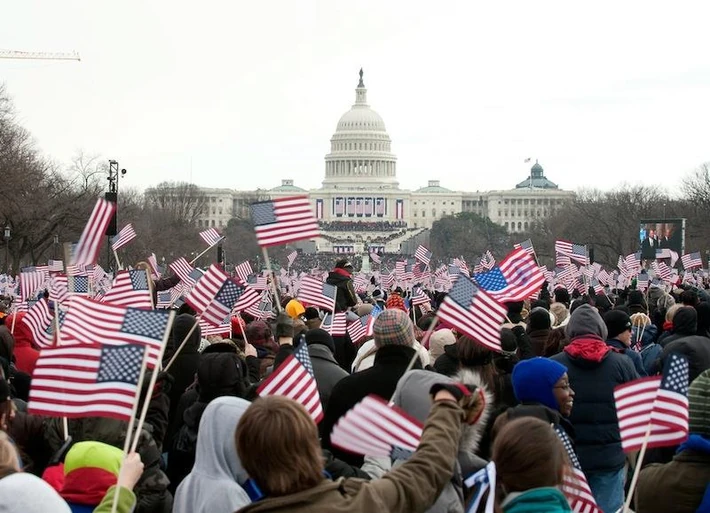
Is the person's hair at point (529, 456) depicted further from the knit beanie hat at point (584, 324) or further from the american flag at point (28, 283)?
the american flag at point (28, 283)

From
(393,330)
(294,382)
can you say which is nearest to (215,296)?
(393,330)

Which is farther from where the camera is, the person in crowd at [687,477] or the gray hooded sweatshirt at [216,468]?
the person in crowd at [687,477]

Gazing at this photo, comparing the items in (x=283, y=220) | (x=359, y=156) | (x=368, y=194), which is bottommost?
(x=368, y=194)

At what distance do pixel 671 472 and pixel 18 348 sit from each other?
661 centimetres

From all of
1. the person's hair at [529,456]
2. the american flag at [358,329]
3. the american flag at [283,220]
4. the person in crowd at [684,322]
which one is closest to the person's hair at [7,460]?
the person's hair at [529,456]

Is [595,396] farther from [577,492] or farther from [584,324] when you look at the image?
[577,492]

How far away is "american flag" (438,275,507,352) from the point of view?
7.56m

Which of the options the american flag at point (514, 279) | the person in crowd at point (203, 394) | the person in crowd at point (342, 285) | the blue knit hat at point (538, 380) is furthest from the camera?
the person in crowd at point (342, 285)

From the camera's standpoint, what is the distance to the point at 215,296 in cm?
1198

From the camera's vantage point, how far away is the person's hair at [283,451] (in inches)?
180

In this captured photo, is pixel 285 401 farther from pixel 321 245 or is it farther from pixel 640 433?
pixel 321 245

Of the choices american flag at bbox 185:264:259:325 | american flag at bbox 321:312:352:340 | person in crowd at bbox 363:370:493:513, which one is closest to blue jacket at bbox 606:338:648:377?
american flag at bbox 185:264:259:325

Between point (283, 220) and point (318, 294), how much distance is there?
773 cm

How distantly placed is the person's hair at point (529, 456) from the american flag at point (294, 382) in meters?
1.81
